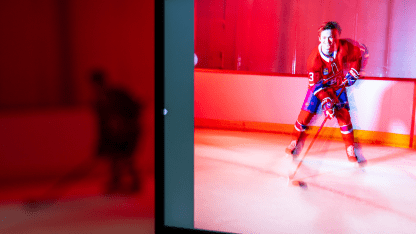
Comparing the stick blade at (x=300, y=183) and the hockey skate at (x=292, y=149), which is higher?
the hockey skate at (x=292, y=149)

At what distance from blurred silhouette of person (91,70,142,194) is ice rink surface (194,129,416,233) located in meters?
0.54

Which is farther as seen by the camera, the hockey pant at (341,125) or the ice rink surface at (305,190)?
the hockey pant at (341,125)

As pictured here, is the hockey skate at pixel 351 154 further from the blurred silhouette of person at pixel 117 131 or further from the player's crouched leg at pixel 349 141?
the blurred silhouette of person at pixel 117 131

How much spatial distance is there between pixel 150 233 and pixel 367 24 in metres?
4.73

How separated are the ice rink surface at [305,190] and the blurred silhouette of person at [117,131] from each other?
541 millimetres

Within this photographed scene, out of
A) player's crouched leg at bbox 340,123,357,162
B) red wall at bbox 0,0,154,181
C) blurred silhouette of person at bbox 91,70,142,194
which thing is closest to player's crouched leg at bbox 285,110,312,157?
player's crouched leg at bbox 340,123,357,162

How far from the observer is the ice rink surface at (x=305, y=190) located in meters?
2.41

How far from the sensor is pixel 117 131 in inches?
93.4

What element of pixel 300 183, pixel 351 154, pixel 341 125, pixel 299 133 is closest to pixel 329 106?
pixel 341 125

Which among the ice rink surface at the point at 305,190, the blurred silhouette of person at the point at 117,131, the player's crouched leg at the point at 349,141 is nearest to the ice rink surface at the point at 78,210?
the blurred silhouette of person at the point at 117,131

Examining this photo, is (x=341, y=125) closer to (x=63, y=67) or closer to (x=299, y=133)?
(x=299, y=133)

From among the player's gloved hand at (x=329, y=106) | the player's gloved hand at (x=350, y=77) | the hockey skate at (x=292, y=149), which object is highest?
A: the player's gloved hand at (x=350, y=77)

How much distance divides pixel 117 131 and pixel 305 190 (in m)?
1.58

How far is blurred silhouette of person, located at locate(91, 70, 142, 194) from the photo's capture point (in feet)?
7.16
